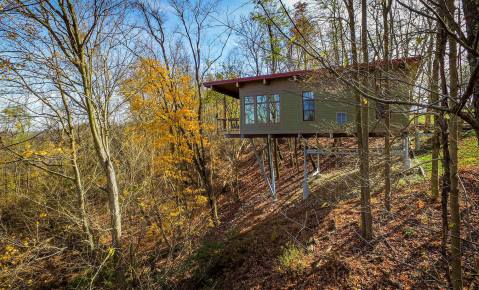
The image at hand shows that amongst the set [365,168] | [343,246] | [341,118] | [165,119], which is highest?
[165,119]

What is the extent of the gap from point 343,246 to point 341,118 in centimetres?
546

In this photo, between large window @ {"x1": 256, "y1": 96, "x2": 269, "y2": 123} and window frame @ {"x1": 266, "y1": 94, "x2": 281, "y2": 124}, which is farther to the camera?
large window @ {"x1": 256, "y1": 96, "x2": 269, "y2": 123}

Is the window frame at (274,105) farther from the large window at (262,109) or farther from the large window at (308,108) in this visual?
the large window at (308,108)

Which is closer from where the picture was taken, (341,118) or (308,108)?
(341,118)

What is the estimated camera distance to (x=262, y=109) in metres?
12.2

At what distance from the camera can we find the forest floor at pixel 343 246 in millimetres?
5215

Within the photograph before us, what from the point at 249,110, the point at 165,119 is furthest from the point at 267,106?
the point at 165,119

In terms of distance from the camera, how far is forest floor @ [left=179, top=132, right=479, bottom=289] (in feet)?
17.1

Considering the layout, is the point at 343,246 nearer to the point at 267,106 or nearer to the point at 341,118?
the point at 341,118

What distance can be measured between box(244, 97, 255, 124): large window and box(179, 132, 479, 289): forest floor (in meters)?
4.22

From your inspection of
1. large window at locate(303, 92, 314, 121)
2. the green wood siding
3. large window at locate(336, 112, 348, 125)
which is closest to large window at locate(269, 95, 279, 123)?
the green wood siding

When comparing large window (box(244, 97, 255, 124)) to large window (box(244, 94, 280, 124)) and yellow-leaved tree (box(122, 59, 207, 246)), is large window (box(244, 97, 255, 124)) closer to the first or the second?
large window (box(244, 94, 280, 124))

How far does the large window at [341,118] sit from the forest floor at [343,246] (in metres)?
2.21

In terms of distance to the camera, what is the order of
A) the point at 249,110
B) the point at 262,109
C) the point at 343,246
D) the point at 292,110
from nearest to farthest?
the point at 343,246
the point at 292,110
the point at 262,109
the point at 249,110
